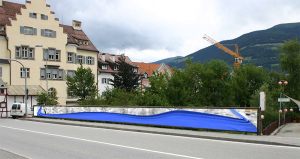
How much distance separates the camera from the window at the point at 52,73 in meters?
69.2

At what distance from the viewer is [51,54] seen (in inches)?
2771

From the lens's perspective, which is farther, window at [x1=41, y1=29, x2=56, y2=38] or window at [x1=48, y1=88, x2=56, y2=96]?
window at [x1=41, y1=29, x2=56, y2=38]

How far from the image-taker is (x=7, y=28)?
64250 millimetres

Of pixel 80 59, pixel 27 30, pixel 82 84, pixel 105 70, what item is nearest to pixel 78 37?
pixel 80 59

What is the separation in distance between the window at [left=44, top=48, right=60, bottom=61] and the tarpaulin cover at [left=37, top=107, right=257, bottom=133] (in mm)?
37449

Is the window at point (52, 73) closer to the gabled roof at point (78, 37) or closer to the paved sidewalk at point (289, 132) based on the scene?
the gabled roof at point (78, 37)

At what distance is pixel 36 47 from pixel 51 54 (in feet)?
12.3

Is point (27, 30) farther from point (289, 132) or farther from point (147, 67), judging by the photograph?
point (147, 67)

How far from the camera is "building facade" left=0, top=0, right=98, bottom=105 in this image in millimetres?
64688

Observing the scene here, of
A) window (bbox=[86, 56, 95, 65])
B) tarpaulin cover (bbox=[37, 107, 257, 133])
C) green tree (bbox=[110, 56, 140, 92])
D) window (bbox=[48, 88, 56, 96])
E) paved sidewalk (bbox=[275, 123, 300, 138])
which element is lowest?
paved sidewalk (bbox=[275, 123, 300, 138])

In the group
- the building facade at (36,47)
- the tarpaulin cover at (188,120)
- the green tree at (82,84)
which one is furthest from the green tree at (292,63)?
the tarpaulin cover at (188,120)

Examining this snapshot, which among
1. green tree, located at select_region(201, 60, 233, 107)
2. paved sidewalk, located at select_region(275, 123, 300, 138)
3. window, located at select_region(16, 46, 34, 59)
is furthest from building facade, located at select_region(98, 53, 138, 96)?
paved sidewalk, located at select_region(275, 123, 300, 138)

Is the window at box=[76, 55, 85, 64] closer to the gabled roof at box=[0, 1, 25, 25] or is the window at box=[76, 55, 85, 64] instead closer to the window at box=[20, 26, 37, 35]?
the window at box=[20, 26, 37, 35]

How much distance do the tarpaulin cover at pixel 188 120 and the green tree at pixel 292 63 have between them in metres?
31.8
